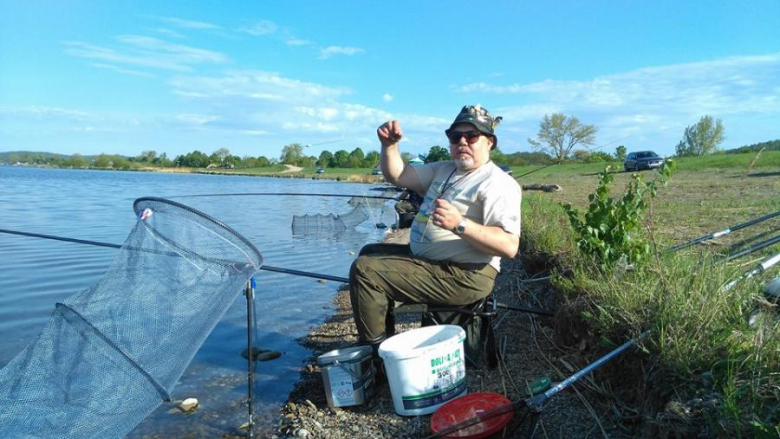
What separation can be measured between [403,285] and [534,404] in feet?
4.44

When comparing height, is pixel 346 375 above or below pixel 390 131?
below

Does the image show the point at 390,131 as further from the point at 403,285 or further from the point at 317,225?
the point at 317,225

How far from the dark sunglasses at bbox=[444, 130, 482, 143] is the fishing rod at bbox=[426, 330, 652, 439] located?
5.61 ft

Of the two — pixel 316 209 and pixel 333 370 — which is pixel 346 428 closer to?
pixel 333 370

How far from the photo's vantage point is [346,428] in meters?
3.50

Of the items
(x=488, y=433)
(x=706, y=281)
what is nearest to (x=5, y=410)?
(x=488, y=433)

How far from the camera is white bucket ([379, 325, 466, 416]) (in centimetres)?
322

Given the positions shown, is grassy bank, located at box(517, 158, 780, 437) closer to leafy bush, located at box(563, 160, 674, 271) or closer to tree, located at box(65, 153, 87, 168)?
leafy bush, located at box(563, 160, 674, 271)

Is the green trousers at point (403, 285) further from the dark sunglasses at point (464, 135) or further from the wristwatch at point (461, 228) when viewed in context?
the dark sunglasses at point (464, 135)

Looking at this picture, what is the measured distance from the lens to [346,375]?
362 centimetres

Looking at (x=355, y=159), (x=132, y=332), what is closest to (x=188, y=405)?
(x=132, y=332)

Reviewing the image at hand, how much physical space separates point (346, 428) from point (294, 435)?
36 centimetres

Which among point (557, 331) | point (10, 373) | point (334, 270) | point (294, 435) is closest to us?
point (10, 373)

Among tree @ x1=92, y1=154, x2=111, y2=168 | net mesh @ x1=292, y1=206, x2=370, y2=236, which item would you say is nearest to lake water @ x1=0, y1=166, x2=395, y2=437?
net mesh @ x1=292, y1=206, x2=370, y2=236
